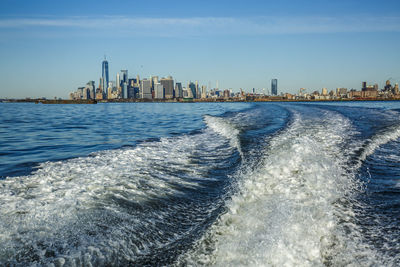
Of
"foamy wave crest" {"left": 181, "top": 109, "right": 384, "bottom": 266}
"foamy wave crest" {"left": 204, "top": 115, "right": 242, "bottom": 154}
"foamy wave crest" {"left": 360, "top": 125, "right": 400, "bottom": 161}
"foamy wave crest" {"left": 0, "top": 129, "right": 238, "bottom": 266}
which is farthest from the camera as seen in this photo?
"foamy wave crest" {"left": 204, "top": 115, "right": 242, "bottom": 154}

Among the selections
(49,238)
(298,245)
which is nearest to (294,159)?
(298,245)

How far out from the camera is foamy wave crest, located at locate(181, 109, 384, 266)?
7.70 feet

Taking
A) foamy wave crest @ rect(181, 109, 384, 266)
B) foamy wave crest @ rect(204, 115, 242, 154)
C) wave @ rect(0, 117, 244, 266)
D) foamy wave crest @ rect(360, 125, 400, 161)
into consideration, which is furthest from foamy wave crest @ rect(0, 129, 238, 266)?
foamy wave crest @ rect(360, 125, 400, 161)

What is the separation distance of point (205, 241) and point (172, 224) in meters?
0.64

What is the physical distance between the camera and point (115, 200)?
147 inches

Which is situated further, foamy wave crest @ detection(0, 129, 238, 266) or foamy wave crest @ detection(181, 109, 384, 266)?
foamy wave crest @ detection(0, 129, 238, 266)

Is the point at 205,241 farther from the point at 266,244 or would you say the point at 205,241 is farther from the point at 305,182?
the point at 305,182

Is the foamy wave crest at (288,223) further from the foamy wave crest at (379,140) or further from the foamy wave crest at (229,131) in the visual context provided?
the foamy wave crest at (229,131)

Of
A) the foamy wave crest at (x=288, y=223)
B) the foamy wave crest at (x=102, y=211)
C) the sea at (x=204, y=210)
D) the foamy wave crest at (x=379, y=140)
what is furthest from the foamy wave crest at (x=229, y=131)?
the foamy wave crest at (x=379, y=140)

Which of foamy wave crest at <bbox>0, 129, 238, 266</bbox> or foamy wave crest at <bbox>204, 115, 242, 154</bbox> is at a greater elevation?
foamy wave crest at <bbox>204, 115, 242, 154</bbox>

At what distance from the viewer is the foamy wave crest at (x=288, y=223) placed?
7.70 ft

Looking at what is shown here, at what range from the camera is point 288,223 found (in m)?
2.92

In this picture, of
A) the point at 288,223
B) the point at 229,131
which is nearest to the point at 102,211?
the point at 288,223

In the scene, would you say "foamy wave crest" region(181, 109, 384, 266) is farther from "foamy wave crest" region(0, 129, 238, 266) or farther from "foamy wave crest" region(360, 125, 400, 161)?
"foamy wave crest" region(360, 125, 400, 161)
